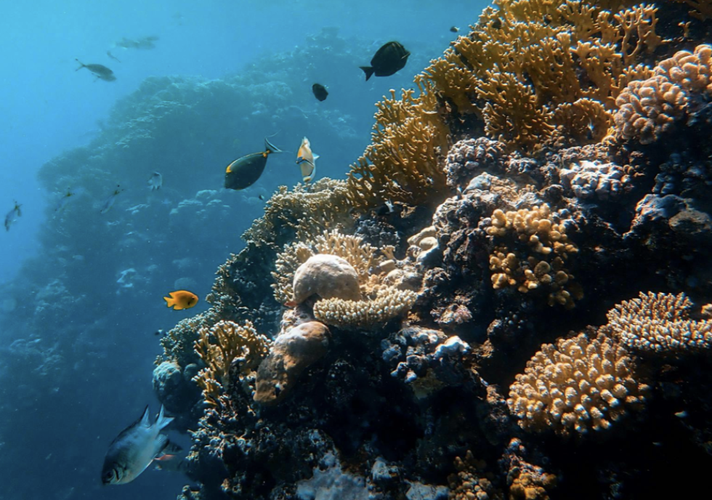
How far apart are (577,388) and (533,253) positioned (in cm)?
106

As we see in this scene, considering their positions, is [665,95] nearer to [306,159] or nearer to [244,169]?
[306,159]

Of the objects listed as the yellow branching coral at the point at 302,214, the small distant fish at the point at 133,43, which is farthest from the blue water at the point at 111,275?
the yellow branching coral at the point at 302,214

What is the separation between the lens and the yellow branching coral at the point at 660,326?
2109mm

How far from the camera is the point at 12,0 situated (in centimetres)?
9169

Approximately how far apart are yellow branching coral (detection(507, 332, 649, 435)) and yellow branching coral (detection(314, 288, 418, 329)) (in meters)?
1.17

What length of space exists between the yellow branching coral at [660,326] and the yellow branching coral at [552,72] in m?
1.86

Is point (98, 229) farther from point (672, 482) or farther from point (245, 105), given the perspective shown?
point (672, 482)

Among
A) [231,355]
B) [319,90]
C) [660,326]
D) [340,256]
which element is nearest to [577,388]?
[660,326]

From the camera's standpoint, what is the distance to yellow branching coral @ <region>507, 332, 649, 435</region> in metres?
2.31

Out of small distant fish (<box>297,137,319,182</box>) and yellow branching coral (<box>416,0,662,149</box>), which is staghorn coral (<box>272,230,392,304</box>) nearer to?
small distant fish (<box>297,137,319,182</box>)

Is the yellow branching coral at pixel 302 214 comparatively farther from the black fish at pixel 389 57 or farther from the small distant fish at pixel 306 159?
the black fish at pixel 389 57

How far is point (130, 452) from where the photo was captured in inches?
148

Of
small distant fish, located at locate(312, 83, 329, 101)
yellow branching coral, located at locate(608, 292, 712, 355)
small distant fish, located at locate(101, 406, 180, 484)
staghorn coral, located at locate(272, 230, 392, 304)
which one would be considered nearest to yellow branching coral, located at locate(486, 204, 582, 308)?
yellow branching coral, located at locate(608, 292, 712, 355)

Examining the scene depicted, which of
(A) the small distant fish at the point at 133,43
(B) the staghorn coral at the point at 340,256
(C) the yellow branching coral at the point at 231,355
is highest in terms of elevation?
(A) the small distant fish at the point at 133,43
